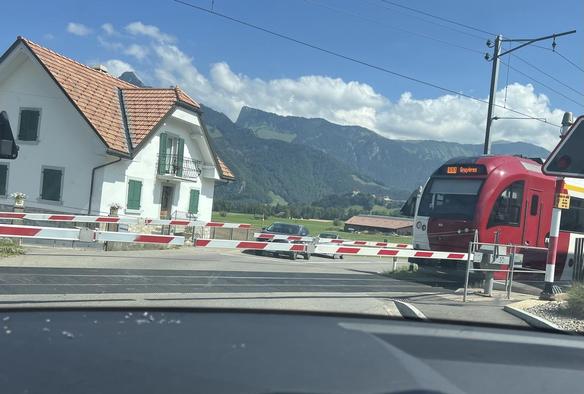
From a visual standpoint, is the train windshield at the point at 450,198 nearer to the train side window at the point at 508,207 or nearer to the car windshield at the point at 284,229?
the train side window at the point at 508,207

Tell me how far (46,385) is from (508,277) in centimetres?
1219

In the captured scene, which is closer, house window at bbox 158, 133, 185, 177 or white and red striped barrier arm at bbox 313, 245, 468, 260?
white and red striped barrier arm at bbox 313, 245, 468, 260

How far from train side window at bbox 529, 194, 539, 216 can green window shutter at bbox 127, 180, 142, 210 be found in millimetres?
18542

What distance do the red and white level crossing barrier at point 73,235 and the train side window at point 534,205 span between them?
31.5 ft

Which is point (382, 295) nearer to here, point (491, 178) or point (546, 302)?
point (546, 302)

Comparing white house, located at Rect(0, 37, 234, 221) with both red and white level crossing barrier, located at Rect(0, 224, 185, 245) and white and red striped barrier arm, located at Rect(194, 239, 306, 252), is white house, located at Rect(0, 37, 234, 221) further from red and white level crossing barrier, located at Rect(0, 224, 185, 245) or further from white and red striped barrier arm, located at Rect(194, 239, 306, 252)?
white and red striped barrier arm, located at Rect(194, 239, 306, 252)

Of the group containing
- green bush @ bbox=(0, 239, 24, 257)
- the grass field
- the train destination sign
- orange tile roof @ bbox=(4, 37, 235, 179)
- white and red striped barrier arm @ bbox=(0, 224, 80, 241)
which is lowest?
the grass field

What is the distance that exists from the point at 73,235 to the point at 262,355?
330 inches

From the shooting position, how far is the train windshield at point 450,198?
15.2 metres

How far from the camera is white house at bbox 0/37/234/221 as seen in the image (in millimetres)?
26359

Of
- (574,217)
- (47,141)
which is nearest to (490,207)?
(574,217)

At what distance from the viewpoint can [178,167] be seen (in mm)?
30859

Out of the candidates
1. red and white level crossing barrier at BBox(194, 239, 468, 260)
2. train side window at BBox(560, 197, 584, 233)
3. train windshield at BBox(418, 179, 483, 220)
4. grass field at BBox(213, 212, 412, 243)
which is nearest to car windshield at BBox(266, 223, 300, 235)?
→ train windshield at BBox(418, 179, 483, 220)

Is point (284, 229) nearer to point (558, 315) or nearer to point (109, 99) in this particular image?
point (109, 99)
